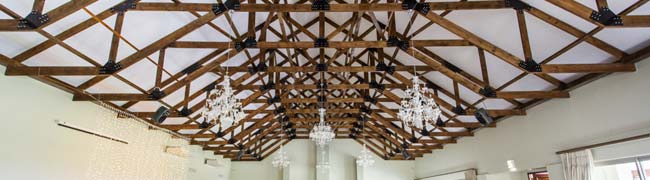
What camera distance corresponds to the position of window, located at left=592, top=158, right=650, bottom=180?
16.8 feet

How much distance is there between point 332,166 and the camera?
584 inches

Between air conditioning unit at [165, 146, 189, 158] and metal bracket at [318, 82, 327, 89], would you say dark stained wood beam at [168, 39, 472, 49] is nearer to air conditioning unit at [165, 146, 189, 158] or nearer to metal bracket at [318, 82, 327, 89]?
metal bracket at [318, 82, 327, 89]

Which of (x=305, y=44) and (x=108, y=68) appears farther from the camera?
(x=305, y=44)

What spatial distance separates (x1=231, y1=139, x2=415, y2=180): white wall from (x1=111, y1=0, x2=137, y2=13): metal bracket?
1142 centimetres

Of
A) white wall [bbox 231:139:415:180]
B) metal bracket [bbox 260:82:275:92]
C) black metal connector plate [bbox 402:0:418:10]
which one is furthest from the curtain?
white wall [bbox 231:139:415:180]

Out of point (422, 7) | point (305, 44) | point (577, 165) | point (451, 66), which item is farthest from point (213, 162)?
point (577, 165)


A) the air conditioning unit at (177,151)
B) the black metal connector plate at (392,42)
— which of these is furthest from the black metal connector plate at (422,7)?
the air conditioning unit at (177,151)

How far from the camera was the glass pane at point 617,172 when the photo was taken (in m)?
5.29

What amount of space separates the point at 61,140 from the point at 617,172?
9904mm

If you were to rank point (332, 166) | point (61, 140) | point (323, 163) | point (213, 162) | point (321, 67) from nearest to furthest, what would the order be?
point (61, 140) → point (321, 67) → point (213, 162) → point (323, 163) → point (332, 166)

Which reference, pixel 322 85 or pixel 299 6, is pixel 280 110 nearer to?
pixel 322 85

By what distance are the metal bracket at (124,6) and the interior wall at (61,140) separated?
→ 7.24 feet

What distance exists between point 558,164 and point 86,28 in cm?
862

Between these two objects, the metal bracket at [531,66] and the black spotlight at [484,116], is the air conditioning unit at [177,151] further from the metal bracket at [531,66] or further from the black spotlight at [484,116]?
the metal bracket at [531,66]
